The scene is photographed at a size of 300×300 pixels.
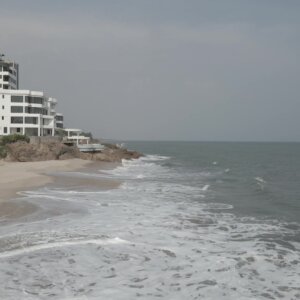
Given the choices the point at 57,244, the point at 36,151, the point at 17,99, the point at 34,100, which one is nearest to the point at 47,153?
the point at 36,151

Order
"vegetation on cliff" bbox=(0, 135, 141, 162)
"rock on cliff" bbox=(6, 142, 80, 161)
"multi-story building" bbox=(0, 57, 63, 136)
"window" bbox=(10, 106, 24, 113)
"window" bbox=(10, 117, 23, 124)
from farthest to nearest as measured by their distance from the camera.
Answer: "window" bbox=(10, 106, 24, 113)
"window" bbox=(10, 117, 23, 124)
"multi-story building" bbox=(0, 57, 63, 136)
"rock on cliff" bbox=(6, 142, 80, 161)
"vegetation on cliff" bbox=(0, 135, 141, 162)

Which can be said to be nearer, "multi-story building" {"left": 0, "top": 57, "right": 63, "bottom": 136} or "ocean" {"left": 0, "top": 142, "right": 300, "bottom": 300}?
"ocean" {"left": 0, "top": 142, "right": 300, "bottom": 300}

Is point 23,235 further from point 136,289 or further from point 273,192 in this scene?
point 273,192

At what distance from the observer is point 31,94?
71500mm

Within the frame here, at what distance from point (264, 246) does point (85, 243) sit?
6.57 meters

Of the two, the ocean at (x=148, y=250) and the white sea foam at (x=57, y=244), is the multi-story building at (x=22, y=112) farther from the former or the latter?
the white sea foam at (x=57, y=244)

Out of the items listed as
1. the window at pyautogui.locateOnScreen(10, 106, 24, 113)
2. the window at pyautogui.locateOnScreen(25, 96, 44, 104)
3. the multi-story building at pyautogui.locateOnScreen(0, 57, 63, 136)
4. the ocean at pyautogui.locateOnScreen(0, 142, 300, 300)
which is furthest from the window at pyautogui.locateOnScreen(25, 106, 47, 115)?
the ocean at pyautogui.locateOnScreen(0, 142, 300, 300)

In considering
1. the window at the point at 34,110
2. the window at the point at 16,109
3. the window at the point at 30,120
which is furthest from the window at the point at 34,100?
the window at the point at 30,120

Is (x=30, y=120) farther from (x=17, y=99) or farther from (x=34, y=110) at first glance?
(x=17, y=99)

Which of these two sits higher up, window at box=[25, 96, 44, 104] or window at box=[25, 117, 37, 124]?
window at box=[25, 96, 44, 104]

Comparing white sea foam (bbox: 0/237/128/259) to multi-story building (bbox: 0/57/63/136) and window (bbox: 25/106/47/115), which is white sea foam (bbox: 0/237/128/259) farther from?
window (bbox: 25/106/47/115)

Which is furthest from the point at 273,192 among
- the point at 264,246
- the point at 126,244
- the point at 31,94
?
the point at 31,94

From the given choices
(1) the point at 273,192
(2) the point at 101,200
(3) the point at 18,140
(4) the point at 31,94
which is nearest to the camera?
(2) the point at 101,200

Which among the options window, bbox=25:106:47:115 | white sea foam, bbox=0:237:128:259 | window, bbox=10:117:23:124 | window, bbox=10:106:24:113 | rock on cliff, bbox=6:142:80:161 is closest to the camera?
white sea foam, bbox=0:237:128:259
